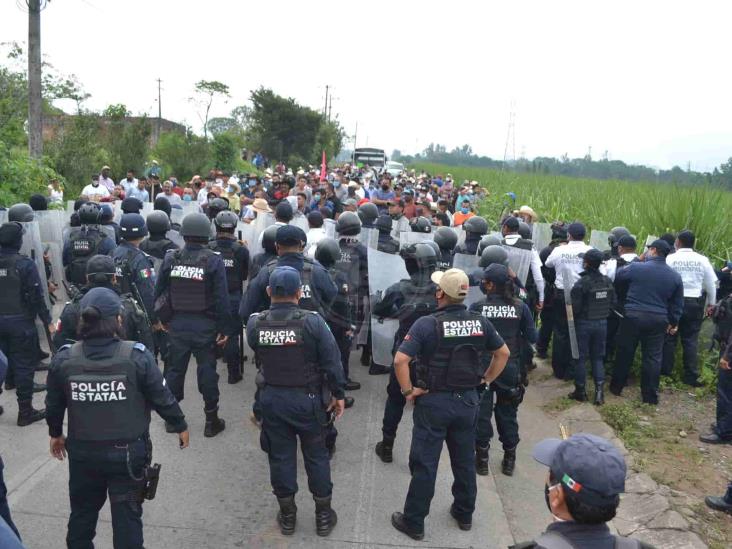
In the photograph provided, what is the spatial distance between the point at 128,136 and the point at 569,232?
18693 mm

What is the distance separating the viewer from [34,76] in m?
12.8

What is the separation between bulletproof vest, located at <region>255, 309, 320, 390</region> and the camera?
385cm

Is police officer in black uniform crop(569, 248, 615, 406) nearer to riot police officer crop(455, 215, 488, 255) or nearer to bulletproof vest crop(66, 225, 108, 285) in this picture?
riot police officer crop(455, 215, 488, 255)

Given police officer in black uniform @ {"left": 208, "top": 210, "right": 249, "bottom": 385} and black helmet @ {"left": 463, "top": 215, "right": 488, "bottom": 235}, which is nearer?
police officer in black uniform @ {"left": 208, "top": 210, "right": 249, "bottom": 385}

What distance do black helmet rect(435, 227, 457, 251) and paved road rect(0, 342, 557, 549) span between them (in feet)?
6.43

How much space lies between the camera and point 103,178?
14.9 m

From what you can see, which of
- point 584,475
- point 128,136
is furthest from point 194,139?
point 584,475

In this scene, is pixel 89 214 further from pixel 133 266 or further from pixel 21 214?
pixel 133 266

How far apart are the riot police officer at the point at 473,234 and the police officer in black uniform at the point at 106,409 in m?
4.68

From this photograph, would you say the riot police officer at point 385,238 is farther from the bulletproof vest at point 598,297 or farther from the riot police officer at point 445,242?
the bulletproof vest at point 598,297

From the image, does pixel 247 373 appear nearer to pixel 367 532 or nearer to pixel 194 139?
pixel 367 532

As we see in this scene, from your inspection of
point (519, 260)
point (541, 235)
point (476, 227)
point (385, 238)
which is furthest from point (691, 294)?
point (385, 238)

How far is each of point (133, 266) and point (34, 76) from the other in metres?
9.52

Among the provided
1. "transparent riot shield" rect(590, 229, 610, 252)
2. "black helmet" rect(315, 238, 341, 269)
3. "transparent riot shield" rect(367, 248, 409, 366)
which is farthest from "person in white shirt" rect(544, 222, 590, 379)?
"black helmet" rect(315, 238, 341, 269)
